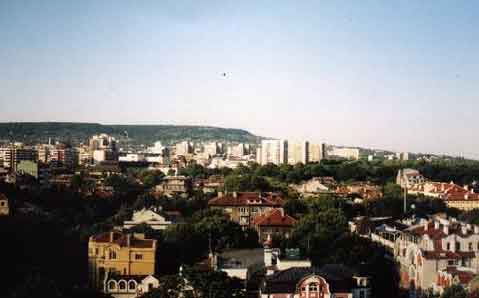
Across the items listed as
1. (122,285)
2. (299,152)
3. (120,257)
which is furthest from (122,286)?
(299,152)

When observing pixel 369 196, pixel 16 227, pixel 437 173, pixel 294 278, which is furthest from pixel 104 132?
pixel 294 278

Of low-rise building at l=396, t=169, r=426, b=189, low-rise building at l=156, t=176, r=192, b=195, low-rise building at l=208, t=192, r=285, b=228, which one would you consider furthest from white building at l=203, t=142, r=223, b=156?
low-rise building at l=208, t=192, r=285, b=228

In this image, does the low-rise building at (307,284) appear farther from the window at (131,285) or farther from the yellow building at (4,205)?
the yellow building at (4,205)

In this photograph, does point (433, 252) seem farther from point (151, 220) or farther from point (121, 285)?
point (151, 220)

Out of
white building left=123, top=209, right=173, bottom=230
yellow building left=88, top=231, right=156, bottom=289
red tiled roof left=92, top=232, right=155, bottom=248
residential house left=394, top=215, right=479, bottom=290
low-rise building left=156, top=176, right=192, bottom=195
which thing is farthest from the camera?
low-rise building left=156, top=176, right=192, bottom=195

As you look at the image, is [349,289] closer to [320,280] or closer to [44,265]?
[320,280]

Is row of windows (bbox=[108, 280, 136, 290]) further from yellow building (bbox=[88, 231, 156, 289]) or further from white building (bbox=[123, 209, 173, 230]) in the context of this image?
white building (bbox=[123, 209, 173, 230])
